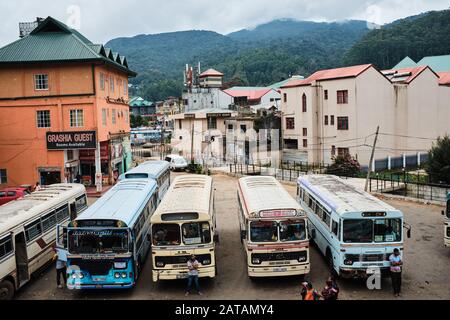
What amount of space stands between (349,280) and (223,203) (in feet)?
47.8

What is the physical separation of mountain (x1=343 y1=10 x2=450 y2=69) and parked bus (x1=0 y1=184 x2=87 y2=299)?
5014 inches

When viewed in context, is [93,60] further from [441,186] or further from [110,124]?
[441,186]

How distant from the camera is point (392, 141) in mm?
45562

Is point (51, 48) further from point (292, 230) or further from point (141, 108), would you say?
point (141, 108)

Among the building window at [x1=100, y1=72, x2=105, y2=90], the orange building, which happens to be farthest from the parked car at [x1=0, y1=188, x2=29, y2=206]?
the building window at [x1=100, y1=72, x2=105, y2=90]

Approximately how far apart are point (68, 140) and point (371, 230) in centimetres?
2439

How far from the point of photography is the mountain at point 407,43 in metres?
129

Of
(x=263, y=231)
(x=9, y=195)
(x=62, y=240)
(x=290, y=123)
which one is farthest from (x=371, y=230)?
(x=290, y=123)

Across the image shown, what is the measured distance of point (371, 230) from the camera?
13797 mm

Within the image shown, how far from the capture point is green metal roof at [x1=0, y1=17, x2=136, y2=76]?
107 ft

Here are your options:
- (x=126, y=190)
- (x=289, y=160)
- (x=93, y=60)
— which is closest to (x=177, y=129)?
(x=289, y=160)

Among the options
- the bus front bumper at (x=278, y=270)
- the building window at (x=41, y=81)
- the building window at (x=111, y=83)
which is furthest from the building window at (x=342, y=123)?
the bus front bumper at (x=278, y=270)

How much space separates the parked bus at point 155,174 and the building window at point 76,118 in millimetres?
9057

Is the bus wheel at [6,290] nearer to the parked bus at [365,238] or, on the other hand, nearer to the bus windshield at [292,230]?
the bus windshield at [292,230]
